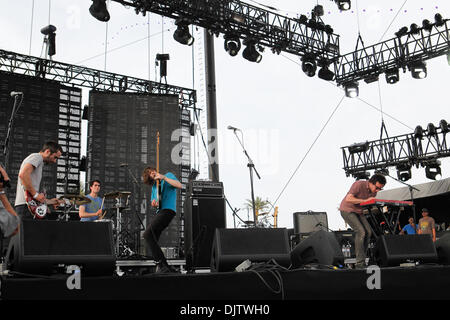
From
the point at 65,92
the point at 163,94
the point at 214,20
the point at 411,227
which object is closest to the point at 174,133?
the point at 163,94

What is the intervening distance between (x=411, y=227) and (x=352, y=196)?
5.62 meters

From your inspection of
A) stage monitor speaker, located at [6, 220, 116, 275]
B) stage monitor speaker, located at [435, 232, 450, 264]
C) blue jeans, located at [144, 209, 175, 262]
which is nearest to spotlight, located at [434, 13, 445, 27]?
stage monitor speaker, located at [435, 232, 450, 264]

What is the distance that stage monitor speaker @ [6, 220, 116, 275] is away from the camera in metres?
3.03

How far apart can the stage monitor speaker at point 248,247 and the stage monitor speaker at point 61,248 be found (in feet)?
3.19

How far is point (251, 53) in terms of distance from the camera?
1088cm

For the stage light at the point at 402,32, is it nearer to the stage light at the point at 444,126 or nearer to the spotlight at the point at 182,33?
the stage light at the point at 444,126

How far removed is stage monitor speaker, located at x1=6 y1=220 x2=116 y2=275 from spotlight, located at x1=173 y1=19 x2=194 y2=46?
7.14 metres

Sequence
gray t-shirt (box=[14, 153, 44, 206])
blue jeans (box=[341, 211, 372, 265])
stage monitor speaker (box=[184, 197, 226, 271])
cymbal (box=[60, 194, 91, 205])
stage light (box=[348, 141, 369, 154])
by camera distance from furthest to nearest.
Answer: stage light (box=[348, 141, 369, 154]) < cymbal (box=[60, 194, 91, 205]) < stage monitor speaker (box=[184, 197, 226, 271]) < blue jeans (box=[341, 211, 372, 265]) < gray t-shirt (box=[14, 153, 44, 206])

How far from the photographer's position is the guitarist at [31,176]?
439 centimetres

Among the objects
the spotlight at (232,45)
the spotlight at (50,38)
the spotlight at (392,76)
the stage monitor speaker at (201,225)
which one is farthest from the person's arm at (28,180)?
the spotlight at (50,38)

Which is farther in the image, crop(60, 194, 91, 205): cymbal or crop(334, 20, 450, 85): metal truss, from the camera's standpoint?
crop(334, 20, 450, 85): metal truss

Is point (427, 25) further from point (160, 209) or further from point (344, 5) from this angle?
point (160, 209)

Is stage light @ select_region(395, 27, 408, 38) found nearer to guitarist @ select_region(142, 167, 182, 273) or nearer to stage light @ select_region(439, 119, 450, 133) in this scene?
stage light @ select_region(439, 119, 450, 133)

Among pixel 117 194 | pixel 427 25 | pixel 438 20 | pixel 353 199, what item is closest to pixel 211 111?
pixel 117 194
